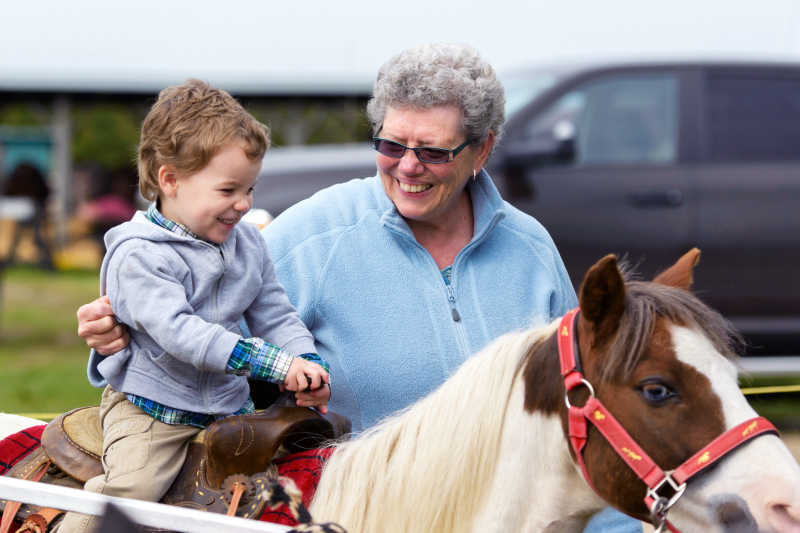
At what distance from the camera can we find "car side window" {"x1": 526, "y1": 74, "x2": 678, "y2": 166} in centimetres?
584

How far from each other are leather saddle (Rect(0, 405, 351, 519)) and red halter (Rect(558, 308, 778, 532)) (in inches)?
23.5

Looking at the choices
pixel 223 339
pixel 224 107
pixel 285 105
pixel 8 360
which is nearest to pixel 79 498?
pixel 223 339

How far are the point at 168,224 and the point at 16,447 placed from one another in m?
0.62

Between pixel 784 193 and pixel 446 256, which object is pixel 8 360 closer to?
pixel 784 193

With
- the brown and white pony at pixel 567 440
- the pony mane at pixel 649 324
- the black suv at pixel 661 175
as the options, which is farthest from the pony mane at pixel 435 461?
the black suv at pixel 661 175

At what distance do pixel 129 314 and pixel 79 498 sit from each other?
18.1 inches

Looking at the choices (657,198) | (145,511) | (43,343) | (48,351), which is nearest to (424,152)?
(145,511)

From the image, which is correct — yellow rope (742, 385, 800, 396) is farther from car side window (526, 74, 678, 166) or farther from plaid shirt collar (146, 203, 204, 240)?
car side window (526, 74, 678, 166)

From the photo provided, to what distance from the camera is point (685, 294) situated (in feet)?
6.06

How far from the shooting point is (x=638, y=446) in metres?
1.72

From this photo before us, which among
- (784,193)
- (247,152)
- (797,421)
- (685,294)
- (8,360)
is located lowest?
(8,360)

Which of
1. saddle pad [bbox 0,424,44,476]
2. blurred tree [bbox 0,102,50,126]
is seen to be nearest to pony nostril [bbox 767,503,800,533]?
saddle pad [bbox 0,424,44,476]

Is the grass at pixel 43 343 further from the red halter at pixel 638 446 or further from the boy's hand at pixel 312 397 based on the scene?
the red halter at pixel 638 446

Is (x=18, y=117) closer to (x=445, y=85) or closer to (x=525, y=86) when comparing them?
(x=525, y=86)
